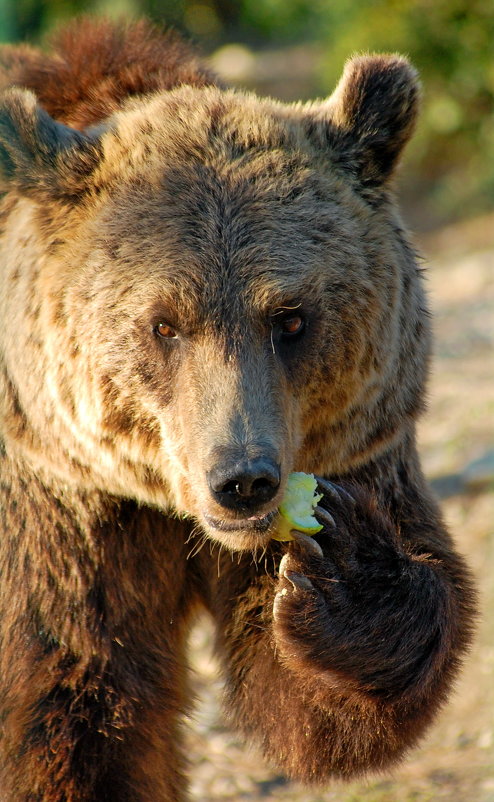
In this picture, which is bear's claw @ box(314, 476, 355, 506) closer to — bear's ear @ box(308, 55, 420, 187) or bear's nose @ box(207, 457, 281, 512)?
bear's nose @ box(207, 457, 281, 512)

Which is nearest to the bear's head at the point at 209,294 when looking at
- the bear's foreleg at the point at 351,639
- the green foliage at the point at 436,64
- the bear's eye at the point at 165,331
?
the bear's eye at the point at 165,331

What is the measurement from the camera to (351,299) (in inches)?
159

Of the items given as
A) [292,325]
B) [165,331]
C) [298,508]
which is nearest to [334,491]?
[298,508]

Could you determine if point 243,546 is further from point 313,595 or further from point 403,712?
point 403,712

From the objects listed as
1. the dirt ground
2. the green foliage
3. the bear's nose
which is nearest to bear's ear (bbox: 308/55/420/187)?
the dirt ground

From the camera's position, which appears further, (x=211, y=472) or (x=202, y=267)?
(x=202, y=267)

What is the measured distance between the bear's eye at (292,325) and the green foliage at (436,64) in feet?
35.0

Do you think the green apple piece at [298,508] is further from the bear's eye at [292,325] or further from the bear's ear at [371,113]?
the bear's ear at [371,113]

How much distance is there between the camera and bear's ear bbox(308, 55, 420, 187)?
4.30 metres

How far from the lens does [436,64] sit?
15523 mm

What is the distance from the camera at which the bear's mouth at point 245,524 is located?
3648 mm

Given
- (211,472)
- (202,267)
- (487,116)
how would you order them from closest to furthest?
(211,472)
(202,267)
(487,116)

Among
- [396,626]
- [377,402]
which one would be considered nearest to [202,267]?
[377,402]

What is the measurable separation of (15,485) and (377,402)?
1483 millimetres
